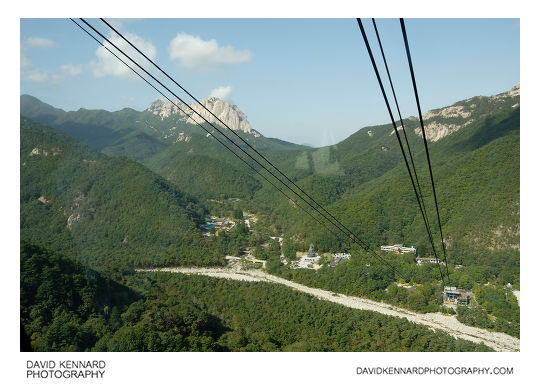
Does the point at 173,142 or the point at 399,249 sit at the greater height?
the point at 173,142

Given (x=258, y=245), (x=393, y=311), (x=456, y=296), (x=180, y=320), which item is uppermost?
→ (x=258, y=245)

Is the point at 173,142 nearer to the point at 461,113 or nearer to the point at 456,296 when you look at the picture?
the point at 461,113

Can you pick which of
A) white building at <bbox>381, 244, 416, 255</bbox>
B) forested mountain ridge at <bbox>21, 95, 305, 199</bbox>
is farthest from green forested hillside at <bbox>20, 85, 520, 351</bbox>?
forested mountain ridge at <bbox>21, 95, 305, 199</bbox>

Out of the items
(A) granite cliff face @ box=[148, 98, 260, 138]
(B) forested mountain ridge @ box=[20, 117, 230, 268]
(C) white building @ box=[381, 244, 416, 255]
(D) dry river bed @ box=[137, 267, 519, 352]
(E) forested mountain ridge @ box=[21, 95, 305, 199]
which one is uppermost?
(A) granite cliff face @ box=[148, 98, 260, 138]

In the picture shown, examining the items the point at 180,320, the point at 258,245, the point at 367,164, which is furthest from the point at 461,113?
the point at 180,320

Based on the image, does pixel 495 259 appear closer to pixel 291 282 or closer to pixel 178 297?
pixel 291 282

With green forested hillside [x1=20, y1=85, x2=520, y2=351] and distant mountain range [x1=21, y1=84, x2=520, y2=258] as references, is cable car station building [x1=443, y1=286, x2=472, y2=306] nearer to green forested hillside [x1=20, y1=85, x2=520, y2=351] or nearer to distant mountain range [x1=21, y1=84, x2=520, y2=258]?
green forested hillside [x1=20, y1=85, x2=520, y2=351]

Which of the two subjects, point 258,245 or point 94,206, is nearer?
point 94,206

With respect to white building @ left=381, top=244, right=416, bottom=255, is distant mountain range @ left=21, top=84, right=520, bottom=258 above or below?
above

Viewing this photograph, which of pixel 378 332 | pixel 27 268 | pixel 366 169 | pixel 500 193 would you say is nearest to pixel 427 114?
pixel 366 169
